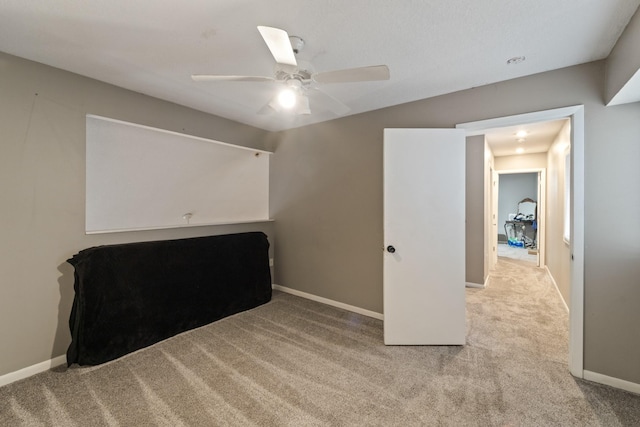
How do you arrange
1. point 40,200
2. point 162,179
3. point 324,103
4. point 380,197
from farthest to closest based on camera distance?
1. point 380,197
2. point 162,179
3. point 324,103
4. point 40,200

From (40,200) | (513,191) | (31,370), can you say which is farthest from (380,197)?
(513,191)

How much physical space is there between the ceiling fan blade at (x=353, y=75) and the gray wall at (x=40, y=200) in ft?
7.00

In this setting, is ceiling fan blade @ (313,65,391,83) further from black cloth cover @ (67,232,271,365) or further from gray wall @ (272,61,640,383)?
black cloth cover @ (67,232,271,365)

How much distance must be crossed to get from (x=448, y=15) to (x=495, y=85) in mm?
1184

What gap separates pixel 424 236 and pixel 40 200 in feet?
10.8

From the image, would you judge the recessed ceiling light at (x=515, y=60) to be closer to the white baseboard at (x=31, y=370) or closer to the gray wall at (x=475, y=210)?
the gray wall at (x=475, y=210)

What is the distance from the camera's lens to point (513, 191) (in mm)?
8867

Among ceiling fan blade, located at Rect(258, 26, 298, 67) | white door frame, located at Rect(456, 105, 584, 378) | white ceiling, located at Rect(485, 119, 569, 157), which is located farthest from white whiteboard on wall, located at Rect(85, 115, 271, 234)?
white ceiling, located at Rect(485, 119, 569, 157)

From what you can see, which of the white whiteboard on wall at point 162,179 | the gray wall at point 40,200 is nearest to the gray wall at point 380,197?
the white whiteboard on wall at point 162,179

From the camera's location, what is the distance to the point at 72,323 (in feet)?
7.43

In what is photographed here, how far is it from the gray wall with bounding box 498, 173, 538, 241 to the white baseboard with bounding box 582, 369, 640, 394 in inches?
312

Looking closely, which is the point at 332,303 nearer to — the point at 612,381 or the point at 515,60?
the point at 612,381

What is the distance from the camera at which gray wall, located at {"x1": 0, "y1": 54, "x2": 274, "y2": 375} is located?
2023 millimetres

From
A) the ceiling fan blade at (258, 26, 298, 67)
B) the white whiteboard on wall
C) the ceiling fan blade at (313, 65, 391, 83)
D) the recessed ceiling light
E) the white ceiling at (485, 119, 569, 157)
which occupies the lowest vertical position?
the white whiteboard on wall
